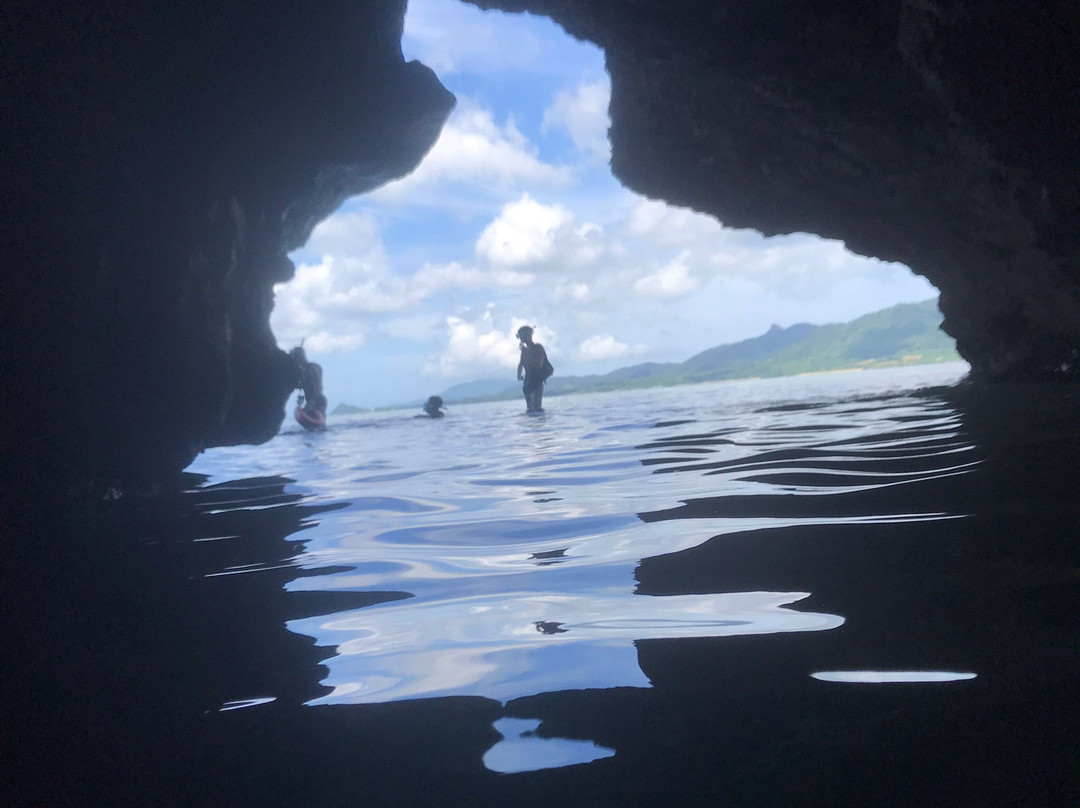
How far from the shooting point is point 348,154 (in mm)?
10859

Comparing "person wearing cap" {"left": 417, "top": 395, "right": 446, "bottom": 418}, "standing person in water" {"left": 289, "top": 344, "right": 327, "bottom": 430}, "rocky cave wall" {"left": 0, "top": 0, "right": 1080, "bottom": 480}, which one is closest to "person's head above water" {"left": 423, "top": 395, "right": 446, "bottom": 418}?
"person wearing cap" {"left": 417, "top": 395, "right": 446, "bottom": 418}

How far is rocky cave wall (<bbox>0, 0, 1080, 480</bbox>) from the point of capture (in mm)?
4918

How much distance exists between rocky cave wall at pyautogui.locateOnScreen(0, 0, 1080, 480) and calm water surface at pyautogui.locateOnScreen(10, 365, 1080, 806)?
3252 mm

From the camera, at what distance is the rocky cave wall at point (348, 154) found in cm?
492

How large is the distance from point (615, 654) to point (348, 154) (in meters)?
11.2

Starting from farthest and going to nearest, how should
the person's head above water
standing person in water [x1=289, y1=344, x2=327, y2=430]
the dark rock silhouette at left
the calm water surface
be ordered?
the person's head above water < standing person in water [x1=289, y1=344, x2=327, y2=430] < the dark rock silhouette at left < the calm water surface

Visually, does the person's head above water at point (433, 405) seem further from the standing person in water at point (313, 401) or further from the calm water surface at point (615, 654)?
the calm water surface at point (615, 654)

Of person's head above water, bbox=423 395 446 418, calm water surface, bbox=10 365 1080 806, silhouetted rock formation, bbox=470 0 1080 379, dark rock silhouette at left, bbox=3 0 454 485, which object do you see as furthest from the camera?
person's head above water, bbox=423 395 446 418

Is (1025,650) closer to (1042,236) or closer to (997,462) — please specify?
(997,462)

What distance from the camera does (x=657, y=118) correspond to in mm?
10617

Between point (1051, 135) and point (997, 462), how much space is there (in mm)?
3459

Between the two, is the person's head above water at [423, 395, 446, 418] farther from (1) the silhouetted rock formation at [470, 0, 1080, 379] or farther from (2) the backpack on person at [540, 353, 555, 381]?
(1) the silhouetted rock formation at [470, 0, 1080, 379]

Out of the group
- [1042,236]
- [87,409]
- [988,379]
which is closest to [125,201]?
[87,409]

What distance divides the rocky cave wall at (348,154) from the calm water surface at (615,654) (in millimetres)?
3252
